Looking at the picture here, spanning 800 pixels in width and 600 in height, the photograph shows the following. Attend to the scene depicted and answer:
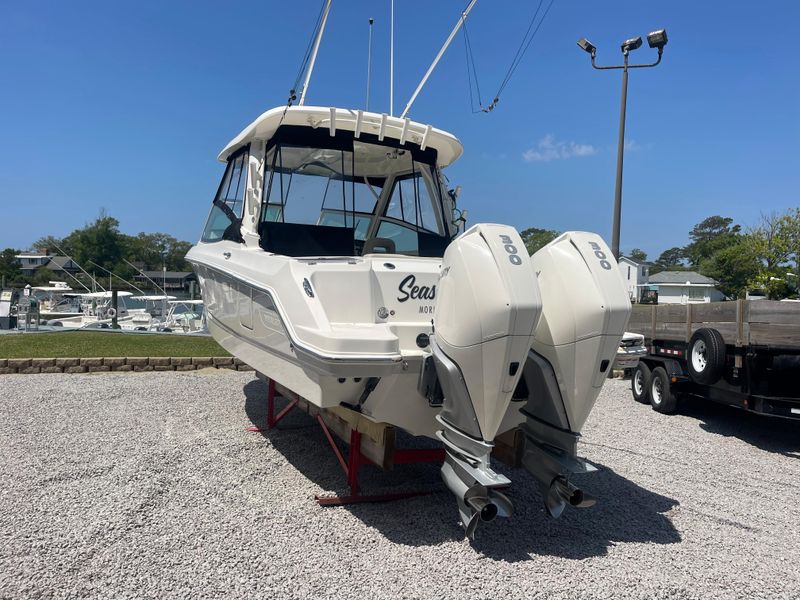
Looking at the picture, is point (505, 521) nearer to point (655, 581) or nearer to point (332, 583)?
point (655, 581)

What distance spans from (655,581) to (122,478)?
12.8 feet

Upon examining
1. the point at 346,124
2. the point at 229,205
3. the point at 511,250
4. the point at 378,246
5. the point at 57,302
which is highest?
the point at 346,124

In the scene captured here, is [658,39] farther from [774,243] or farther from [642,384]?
[774,243]

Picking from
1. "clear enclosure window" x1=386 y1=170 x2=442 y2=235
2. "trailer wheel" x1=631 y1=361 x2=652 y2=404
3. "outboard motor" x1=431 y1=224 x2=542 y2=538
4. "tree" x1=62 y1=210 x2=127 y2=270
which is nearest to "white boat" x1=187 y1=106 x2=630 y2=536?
"outboard motor" x1=431 y1=224 x2=542 y2=538

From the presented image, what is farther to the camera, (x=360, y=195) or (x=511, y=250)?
(x=360, y=195)

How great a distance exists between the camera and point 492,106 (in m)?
6.34

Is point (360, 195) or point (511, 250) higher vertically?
point (360, 195)

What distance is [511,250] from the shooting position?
10.9ft

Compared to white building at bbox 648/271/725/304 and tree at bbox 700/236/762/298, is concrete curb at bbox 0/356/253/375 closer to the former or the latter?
tree at bbox 700/236/762/298

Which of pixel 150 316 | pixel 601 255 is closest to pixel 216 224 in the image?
pixel 601 255

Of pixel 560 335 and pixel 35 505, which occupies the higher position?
pixel 560 335

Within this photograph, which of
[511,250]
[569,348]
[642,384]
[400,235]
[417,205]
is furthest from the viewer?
[642,384]

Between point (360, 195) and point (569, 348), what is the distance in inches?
110

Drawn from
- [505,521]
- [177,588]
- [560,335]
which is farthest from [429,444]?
[177,588]
